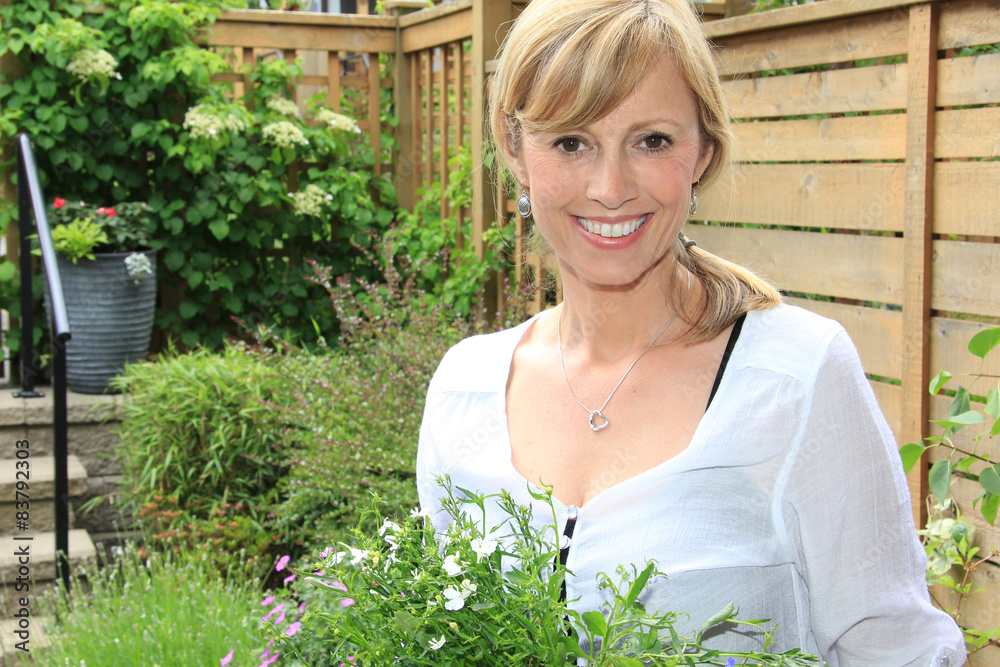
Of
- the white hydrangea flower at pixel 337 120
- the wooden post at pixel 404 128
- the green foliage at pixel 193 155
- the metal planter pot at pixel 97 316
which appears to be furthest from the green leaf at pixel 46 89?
the wooden post at pixel 404 128

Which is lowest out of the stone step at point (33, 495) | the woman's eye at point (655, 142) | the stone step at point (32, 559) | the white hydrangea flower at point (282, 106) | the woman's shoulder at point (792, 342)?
the stone step at point (32, 559)

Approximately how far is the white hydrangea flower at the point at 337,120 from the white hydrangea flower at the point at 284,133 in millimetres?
220

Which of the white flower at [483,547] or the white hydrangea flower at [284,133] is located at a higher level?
the white hydrangea flower at [284,133]

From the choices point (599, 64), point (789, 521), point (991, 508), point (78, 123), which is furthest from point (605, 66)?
point (78, 123)

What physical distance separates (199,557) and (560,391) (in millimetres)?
2459

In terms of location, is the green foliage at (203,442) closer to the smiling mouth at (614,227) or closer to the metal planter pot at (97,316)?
the metal planter pot at (97,316)

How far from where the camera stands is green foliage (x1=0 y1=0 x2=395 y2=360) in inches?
185

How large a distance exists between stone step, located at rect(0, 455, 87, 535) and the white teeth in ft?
11.1

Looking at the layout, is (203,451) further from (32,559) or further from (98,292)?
(98,292)

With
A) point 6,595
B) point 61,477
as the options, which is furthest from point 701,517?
point 6,595

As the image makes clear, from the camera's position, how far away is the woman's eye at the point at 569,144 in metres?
1.20

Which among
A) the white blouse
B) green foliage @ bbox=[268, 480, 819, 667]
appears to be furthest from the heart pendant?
green foliage @ bbox=[268, 480, 819, 667]

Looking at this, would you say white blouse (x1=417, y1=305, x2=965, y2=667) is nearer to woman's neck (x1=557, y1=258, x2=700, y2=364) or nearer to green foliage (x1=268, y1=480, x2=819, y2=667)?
woman's neck (x1=557, y1=258, x2=700, y2=364)

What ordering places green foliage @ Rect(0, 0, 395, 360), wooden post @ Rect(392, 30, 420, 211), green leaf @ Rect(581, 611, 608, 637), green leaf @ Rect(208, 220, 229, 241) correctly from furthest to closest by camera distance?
wooden post @ Rect(392, 30, 420, 211)
green leaf @ Rect(208, 220, 229, 241)
green foliage @ Rect(0, 0, 395, 360)
green leaf @ Rect(581, 611, 608, 637)
